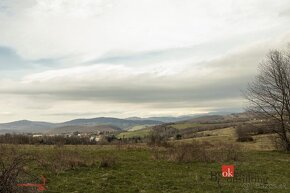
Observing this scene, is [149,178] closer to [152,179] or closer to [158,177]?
[152,179]

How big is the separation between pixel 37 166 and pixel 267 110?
2993 cm

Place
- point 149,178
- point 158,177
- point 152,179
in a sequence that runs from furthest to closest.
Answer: point 158,177 < point 149,178 < point 152,179

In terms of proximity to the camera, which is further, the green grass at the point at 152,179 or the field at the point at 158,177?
the field at the point at 158,177

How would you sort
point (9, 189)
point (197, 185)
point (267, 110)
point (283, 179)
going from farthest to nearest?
1. point (267, 110)
2. point (283, 179)
3. point (197, 185)
4. point (9, 189)

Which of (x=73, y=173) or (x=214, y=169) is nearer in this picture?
(x=73, y=173)

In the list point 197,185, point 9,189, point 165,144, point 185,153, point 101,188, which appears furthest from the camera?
point 165,144

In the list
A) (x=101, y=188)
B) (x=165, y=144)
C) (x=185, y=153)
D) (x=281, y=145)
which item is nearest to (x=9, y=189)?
(x=101, y=188)

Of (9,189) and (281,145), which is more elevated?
(9,189)

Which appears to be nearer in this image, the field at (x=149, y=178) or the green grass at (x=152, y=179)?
the green grass at (x=152, y=179)

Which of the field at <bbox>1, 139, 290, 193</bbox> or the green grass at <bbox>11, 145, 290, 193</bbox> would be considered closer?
the green grass at <bbox>11, 145, 290, 193</bbox>

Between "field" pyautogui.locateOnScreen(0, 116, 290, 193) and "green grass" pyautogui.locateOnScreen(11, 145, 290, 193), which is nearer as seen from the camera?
"green grass" pyautogui.locateOnScreen(11, 145, 290, 193)

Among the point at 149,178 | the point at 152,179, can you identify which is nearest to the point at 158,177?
the point at 149,178

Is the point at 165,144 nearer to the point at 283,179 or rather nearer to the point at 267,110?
the point at 267,110

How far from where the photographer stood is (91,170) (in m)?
20.7
